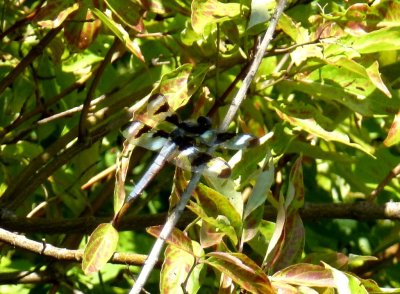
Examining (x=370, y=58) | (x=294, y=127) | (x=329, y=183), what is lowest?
(x=329, y=183)

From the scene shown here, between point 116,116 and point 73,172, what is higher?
point 116,116

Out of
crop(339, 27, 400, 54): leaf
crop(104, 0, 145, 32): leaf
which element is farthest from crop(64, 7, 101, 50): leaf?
crop(339, 27, 400, 54): leaf

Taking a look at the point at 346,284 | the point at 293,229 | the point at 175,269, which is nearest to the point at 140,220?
the point at 293,229

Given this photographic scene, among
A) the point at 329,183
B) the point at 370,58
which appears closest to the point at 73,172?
the point at 329,183

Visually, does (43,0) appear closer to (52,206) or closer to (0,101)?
(0,101)

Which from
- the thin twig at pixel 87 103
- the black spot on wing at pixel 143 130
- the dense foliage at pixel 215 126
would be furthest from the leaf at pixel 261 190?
the thin twig at pixel 87 103

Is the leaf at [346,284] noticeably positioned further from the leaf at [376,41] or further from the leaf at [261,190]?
the leaf at [376,41]

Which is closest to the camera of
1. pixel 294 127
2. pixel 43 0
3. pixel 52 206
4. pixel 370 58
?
pixel 370 58
